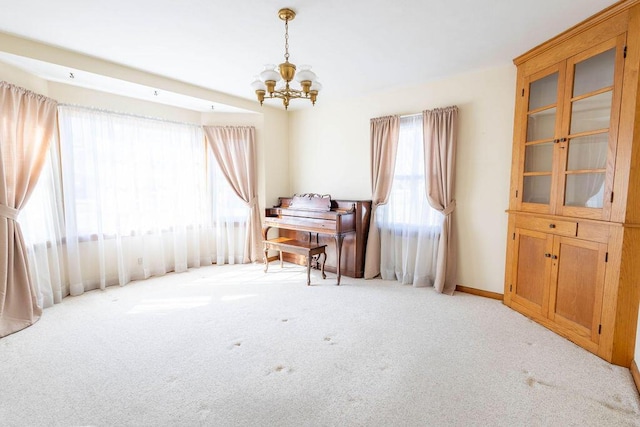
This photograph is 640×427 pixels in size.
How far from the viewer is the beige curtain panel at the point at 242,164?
4656mm

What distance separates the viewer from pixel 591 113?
241cm

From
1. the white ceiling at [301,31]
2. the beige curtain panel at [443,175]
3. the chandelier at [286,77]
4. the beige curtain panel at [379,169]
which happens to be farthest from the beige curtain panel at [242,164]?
the beige curtain panel at [443,175]

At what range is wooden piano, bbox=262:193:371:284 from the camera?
156 inches

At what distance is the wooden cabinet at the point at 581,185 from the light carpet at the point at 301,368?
298 mm

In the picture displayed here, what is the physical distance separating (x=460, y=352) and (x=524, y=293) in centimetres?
122

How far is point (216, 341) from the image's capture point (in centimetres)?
250

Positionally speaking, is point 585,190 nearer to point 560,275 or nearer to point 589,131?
point 589,131

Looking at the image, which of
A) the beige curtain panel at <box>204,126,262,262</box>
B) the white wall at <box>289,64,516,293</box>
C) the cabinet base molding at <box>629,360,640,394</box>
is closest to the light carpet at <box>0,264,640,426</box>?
the cabinet base molding at <box>629,360,640,394</box>

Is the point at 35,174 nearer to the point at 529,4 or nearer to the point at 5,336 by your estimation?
the point at 5,336

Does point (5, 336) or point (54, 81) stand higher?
point (54, 81)

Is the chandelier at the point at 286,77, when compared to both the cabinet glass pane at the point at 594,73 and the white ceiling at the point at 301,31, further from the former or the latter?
the cabinet glass pane at the point at 594,73

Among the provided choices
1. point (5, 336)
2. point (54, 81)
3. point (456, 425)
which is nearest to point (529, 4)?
point (456, 425)

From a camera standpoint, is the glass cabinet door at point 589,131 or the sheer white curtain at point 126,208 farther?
the sheer white curtain at point 126,208

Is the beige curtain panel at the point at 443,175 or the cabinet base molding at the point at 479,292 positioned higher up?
the beige curtain panel at the point at 443,175
